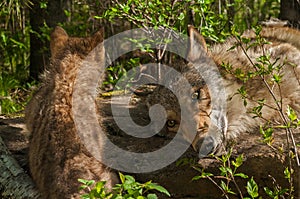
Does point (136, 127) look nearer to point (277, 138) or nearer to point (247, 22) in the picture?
point (277, 138)

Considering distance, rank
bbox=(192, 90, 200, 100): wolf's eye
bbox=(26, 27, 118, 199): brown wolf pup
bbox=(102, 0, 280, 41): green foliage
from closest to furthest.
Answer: bbox=(26, 27, 118, 199): brown wolf pup < bbox=(192, 90, 200, 100): wolf's eye < bbox=(102, 0, 280, 41): green foliage

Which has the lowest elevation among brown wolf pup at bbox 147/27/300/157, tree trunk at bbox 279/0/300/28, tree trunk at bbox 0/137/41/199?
tree trunk at bbox 0/137/41/199

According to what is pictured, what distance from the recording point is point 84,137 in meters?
4.18

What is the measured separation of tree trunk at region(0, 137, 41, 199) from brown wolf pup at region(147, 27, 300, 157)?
1.22 metres

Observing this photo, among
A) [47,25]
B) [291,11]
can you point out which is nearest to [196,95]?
[291,11]

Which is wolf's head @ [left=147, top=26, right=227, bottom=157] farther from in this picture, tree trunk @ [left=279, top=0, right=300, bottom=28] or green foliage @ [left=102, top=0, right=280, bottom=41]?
tree trunk @ [left=279, top=0, right=300, bottom=28]

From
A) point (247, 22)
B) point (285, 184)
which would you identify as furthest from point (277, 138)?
point (247, 22)

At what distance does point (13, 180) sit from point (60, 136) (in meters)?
0.69

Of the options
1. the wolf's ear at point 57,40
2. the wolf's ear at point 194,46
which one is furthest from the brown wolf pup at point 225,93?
the wolf's ear at point 57,40

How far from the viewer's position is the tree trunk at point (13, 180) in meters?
4.26

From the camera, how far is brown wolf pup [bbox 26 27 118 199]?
154 inches

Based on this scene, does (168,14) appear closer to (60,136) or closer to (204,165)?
(204,165)

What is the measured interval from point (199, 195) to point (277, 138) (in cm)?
81

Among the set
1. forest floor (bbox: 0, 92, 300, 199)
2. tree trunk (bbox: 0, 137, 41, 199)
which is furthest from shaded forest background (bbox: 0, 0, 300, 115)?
tree trunk (bbox: 0, 137, 41, 199)
